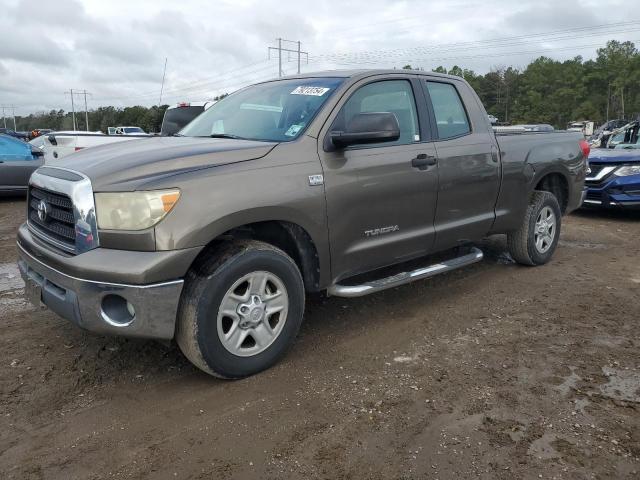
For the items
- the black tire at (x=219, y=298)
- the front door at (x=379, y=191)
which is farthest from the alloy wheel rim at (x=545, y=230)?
the black tire at (x=219, y=298)


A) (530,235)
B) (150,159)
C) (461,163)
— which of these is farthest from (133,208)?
(530,235)

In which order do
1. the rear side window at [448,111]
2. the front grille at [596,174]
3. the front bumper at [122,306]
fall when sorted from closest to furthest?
the front bumper at [122,306], the rear side window at [448,111], the front grille at [596,174]

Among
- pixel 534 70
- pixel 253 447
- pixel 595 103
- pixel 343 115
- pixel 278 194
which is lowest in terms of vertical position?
pixel 253 447

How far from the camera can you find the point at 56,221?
10.4 ft

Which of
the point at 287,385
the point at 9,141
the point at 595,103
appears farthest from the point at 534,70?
the point at 287,385

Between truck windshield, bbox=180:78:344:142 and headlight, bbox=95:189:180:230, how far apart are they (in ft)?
3.28

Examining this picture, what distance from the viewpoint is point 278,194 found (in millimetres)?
3205

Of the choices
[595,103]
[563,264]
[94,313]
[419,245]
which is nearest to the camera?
[94,313]

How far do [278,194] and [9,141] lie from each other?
993 cm

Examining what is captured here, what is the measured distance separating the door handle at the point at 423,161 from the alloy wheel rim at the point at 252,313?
143cm

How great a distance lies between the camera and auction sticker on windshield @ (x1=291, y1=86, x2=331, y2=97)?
3.80 metres

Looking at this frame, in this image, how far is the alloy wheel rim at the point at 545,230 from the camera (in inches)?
218

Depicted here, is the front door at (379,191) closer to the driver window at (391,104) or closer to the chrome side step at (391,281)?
the driver window at (391,104)

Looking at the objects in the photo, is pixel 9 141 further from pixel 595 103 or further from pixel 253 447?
pixel 595 103
